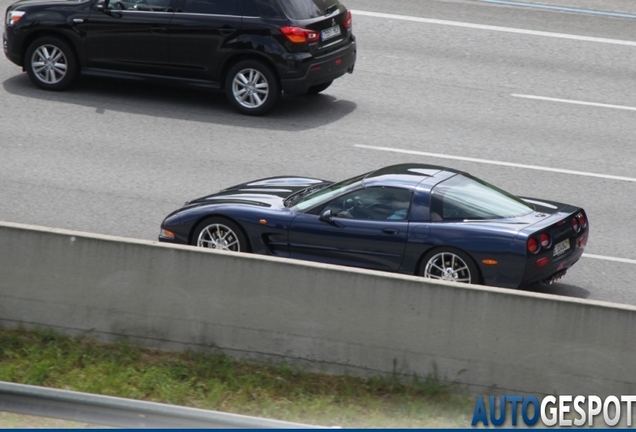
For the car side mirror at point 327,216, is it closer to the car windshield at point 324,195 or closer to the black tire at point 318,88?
the car windshield at point 324,195

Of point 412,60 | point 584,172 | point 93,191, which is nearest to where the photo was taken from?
point 93,191

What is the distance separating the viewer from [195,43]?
15.1 metres

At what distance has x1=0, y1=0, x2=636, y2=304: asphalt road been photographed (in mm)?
11875

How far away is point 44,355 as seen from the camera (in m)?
8.47

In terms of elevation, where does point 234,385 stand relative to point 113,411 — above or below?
below

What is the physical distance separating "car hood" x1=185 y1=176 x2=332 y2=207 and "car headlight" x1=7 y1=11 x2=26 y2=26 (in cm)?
644

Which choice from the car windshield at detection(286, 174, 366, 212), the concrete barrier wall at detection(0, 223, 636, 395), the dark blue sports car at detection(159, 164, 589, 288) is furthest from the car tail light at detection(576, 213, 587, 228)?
the concrete barrier wall at detection(0, 223, 636, 395)

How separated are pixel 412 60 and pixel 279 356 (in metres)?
9.69

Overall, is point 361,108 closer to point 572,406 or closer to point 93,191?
point 93,191

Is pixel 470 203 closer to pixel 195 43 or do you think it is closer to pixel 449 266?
pixel 449 266

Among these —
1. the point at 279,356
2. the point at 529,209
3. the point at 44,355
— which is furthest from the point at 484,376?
the point at 44,355

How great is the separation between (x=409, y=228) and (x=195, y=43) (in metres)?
6.70
